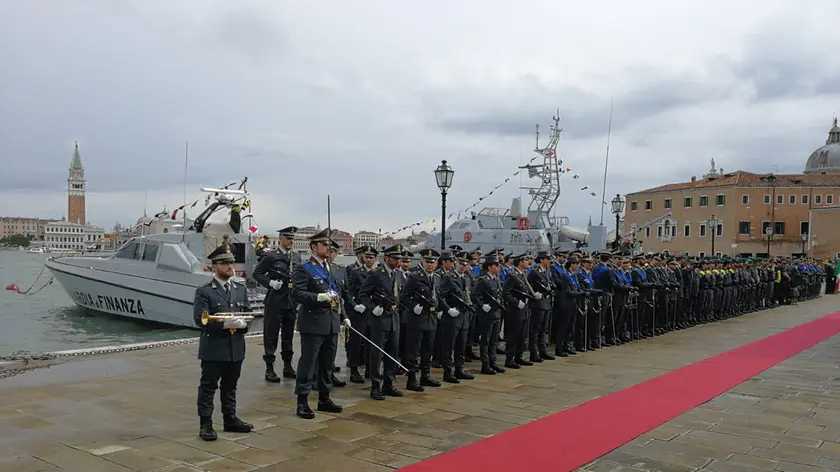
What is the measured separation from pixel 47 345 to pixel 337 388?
37.0ft

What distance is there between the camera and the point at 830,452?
5.25m

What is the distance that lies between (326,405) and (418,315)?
1644 millimetres

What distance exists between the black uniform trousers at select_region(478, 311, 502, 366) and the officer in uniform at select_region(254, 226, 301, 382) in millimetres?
2526

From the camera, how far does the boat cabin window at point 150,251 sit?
57.4 feet

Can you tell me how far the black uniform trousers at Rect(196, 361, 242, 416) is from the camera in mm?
5391

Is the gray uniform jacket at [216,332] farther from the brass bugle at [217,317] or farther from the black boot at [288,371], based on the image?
the black boot at [288,371]

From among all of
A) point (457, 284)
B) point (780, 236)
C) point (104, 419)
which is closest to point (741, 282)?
point (457, 284)

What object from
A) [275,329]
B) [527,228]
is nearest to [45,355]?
[275,329]

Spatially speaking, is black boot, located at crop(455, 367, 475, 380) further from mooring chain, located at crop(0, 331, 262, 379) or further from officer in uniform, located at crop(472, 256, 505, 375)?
mooring chain, located at crop(0, 331, 262, 379)

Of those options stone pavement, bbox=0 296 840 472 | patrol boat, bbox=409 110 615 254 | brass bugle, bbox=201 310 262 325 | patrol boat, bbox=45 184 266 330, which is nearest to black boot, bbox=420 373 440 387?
stone pavement, bbox=0 296 840 472

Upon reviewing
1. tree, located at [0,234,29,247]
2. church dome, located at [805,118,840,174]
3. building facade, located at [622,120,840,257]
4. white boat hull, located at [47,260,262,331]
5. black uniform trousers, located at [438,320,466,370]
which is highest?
church dome, located at [805,118,840,174]

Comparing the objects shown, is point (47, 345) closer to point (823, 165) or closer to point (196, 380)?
point (196, 380)

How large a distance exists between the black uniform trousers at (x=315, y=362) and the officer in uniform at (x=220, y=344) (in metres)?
0.68

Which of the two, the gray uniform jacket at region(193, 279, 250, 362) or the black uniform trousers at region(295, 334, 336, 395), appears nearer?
the gray uniform jacket at region(193, 279, 250, 362)
